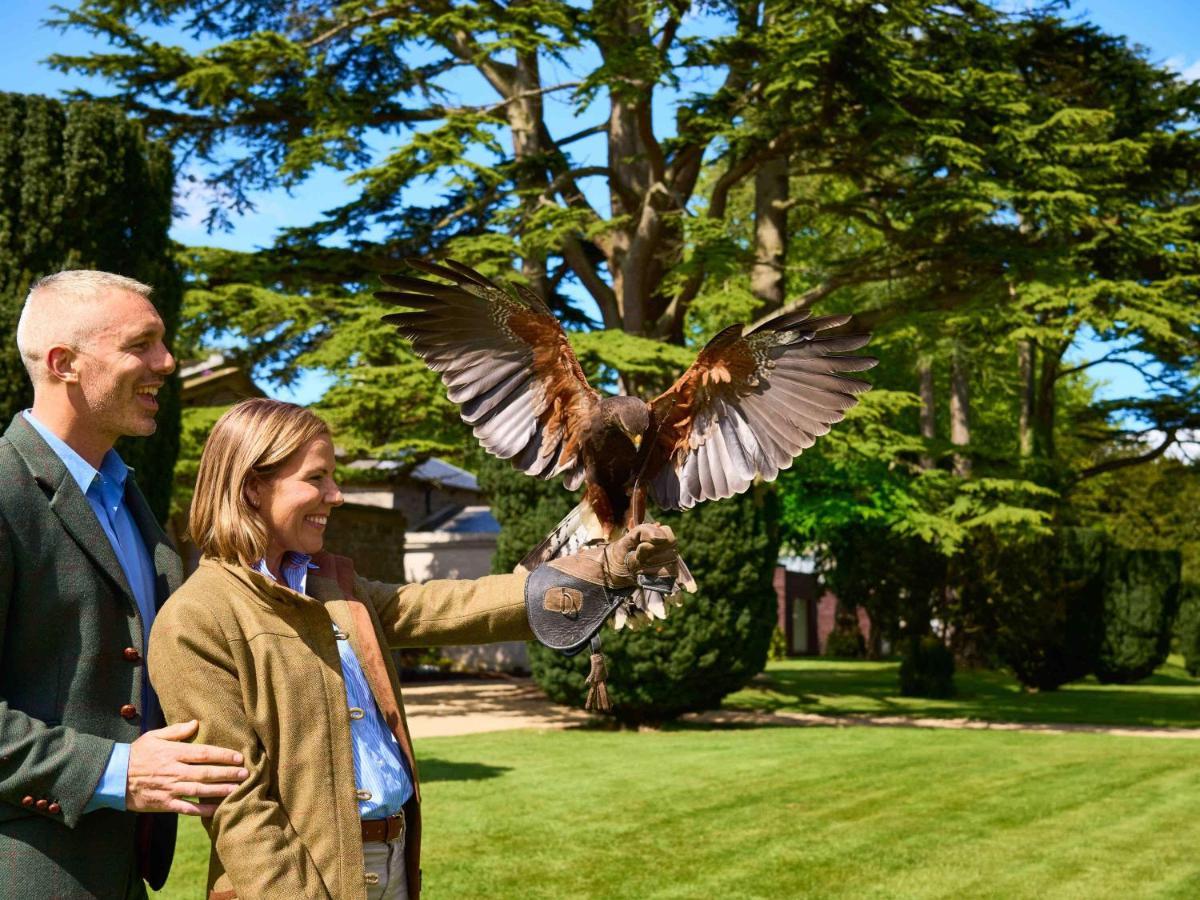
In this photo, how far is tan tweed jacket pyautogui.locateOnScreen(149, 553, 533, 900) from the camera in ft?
6.54

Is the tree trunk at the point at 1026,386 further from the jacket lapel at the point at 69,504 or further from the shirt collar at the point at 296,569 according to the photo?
the jacket lapel at the point at 69,504

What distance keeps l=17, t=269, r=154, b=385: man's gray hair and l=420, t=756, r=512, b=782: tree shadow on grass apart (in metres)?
8.37

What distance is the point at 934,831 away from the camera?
816 cm

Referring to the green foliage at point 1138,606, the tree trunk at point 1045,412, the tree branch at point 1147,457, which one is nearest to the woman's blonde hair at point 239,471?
the tree trunk at point 1045,412

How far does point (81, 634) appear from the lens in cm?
208

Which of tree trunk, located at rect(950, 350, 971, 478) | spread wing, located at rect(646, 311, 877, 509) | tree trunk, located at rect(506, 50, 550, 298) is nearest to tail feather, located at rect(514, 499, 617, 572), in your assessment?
spread wing, located at rect(646, 311, 877, 509)

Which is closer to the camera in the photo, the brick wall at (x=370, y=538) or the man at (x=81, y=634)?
the man at (x=81, y=634)

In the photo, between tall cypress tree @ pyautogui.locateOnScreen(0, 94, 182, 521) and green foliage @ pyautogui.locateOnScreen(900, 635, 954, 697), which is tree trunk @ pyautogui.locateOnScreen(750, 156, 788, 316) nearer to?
green foliage @ pyautogui.locateOnScreen(900, 635, 954, 697)

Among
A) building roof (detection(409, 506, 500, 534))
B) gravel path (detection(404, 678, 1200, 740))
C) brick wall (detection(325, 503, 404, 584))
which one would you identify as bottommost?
gravel path (detection(404, 678, 1200, 740))

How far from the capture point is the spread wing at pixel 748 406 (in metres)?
3.06

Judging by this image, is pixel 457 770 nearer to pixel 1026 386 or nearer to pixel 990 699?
pixel 990 699

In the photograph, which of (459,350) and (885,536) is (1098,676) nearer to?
(885,536)

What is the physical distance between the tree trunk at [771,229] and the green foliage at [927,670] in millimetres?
6698

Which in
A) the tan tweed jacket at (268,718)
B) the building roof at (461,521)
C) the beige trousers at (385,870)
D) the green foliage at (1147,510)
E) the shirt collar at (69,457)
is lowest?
the beige trousers at (385,870)
